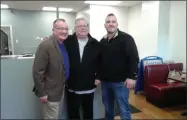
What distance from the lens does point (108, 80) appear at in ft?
6.38

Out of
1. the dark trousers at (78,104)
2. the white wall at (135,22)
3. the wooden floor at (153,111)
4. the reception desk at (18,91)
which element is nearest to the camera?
the dark trousers at (78,104)

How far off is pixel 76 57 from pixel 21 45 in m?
5.53

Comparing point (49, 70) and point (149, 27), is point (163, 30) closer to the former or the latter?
point (149, 27)

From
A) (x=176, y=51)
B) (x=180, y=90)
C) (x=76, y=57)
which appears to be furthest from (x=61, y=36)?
(x=176, y=51)

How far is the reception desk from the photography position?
6.84 feet

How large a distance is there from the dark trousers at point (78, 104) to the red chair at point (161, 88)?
5.69 feet

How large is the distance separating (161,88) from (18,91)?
2.29 metres

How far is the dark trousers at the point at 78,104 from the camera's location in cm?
177

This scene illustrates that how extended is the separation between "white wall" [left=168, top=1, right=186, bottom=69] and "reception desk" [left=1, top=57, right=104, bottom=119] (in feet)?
9.87

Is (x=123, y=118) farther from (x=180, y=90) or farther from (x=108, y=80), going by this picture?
(x=180, y=90)

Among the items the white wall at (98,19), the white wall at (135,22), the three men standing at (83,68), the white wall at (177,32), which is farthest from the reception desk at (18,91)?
the white wall at (135,22)

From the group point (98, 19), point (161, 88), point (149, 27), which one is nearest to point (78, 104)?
point (161, 88)

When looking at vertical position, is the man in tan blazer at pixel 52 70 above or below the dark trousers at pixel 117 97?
above

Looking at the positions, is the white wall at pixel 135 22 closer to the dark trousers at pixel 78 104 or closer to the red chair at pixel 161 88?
the red chair at pixel 161 88
